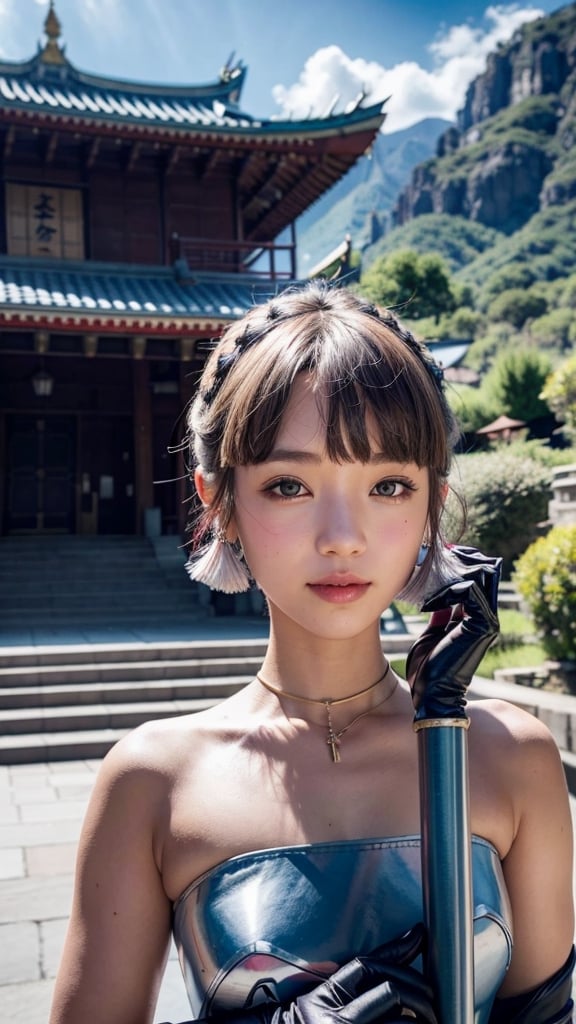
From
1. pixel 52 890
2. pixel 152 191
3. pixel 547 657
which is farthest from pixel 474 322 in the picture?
pixel 52 890

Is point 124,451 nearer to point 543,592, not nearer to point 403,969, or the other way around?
point 543,592

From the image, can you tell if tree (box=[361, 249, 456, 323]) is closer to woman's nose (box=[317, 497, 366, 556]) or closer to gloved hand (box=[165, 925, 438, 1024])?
woman's nose (box=[317, 497, 366, 556])

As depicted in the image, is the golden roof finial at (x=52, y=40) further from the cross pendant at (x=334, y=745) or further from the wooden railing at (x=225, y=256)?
the cross pendant at (x=334, y=745)

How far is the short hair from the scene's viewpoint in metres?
1.33

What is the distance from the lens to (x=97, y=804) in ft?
4.34

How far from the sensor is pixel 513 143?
10075cm

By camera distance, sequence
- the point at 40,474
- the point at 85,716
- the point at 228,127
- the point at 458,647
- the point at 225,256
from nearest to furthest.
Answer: the point at 458,647 → the point at 85,716 → the point at 228,127 → the point at 40,474 → the point at 225,256

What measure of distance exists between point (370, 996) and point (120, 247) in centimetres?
1539

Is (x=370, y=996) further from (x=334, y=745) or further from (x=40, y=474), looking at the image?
(x=40, y=474)

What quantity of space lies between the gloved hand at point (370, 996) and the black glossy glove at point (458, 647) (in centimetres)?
26

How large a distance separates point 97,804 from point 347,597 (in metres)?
0.45

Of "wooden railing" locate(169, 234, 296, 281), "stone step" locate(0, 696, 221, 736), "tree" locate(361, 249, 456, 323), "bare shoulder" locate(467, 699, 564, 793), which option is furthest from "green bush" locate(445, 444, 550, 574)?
"tree" locate(361, 249, 456, 323)

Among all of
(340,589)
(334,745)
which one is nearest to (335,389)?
(340,589)

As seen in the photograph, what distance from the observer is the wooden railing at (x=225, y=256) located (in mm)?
13898
